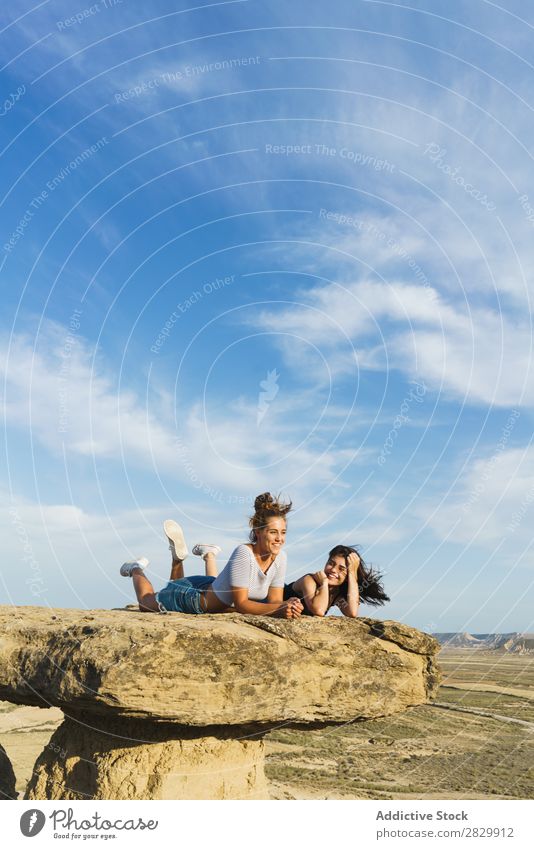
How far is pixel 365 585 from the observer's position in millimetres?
10750

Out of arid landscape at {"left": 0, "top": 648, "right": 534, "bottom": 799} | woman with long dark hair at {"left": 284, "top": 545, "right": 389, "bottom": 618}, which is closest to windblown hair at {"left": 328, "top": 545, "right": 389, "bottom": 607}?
woman with long dark hair at {"left": 284, "top": 545, "right": 389, "bottom": 618}

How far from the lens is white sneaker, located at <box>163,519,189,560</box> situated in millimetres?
11023

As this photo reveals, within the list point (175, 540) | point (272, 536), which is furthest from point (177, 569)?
point (272, 536)

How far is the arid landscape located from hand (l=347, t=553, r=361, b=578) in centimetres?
682

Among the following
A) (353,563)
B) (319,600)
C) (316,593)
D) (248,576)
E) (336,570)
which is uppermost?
(353,563)

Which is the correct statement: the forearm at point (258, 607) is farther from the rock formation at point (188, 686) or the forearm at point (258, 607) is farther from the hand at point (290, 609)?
the rock formation at point (188, 686)

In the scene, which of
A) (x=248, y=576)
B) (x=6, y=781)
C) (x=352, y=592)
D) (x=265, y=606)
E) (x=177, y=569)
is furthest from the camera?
(x=6, y=781)

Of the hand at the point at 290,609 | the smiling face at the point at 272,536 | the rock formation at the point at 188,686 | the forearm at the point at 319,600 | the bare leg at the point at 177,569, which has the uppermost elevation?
the smiling face at the point at 272,536

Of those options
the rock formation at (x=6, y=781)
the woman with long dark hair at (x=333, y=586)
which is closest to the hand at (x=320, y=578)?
the woman with long dark hair at (x=333, y=586)

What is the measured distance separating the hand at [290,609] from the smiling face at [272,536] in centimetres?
73

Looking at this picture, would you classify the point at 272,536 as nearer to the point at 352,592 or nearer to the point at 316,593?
the point at 316,593

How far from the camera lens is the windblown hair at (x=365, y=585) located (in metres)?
10.3

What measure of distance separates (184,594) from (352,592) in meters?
2.61

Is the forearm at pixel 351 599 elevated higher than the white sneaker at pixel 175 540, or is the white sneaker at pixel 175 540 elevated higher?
the white sneaker at pixel 175 540
